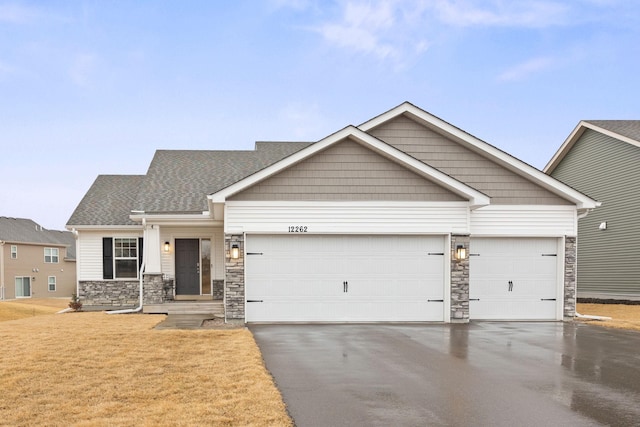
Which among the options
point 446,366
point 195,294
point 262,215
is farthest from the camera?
point 195,294

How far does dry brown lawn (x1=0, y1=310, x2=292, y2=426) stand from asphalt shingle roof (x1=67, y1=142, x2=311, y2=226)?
261 inches

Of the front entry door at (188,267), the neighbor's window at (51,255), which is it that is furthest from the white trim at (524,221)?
the neighbor's window at (51,255)

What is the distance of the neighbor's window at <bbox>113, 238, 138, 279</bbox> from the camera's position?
16875 millimetres

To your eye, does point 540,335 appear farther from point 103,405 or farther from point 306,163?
point 103,405

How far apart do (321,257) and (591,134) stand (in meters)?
16.5

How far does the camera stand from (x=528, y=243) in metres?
13.3

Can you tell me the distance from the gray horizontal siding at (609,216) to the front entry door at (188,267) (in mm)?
17743

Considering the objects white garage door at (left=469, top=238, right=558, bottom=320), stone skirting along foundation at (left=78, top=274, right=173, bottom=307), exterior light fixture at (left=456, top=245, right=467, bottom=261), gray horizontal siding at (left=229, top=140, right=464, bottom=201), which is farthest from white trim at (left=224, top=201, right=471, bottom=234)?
stone skirting along foundation at (left=78, top=274, right=173, bottom=307)

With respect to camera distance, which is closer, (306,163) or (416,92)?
(306,163)

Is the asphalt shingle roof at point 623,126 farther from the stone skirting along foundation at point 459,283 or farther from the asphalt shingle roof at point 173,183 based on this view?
the asphalt shingle roof at point 173,183

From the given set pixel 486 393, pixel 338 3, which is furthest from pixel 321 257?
pixel 338 3

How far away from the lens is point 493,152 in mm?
13297

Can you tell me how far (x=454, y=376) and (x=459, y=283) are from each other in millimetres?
5955

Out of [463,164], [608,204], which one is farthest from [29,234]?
[608,204]
